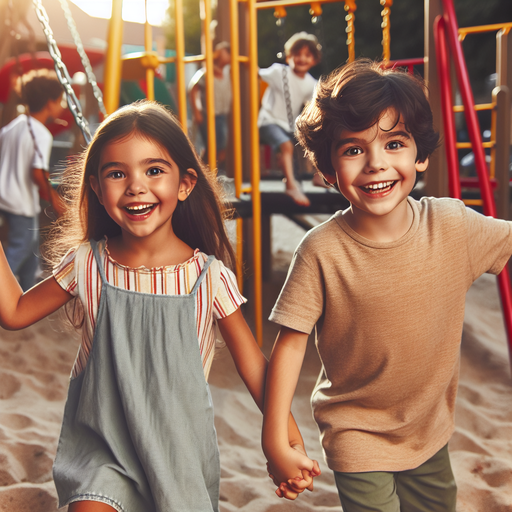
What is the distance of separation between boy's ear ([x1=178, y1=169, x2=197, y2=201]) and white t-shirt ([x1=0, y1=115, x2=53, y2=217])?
338 cm

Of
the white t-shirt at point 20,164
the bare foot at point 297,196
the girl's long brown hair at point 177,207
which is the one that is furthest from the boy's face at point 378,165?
the white t-shirt at point 20,164

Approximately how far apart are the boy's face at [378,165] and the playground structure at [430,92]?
32.4 inches

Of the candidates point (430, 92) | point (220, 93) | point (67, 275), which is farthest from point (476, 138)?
point (220, 93)

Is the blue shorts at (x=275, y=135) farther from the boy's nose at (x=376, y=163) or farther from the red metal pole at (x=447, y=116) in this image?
the boy's nose at (x=376, y=163)

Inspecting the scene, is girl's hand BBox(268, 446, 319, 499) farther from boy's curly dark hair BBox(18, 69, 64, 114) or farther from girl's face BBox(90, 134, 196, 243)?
boy's curly dark hair BBox(18, 69, 64, 114)

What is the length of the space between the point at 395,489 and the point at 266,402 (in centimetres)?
45

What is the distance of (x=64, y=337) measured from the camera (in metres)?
4.07

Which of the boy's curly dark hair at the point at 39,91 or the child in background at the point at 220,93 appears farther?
the child in background at the point at 220,93

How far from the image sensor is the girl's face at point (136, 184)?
1475mm

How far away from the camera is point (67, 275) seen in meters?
1.57

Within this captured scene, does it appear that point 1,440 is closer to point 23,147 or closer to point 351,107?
point 351,107

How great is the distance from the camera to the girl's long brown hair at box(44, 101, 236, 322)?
5.04 feet

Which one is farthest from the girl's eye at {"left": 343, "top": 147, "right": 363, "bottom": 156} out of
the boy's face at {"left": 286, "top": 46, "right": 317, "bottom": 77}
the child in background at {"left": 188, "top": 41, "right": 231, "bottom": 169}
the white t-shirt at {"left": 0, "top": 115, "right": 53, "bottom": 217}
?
the child in background at {"left": 188, "top": 41, "right": 231, "bottom": 169}

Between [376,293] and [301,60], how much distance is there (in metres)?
4.23
